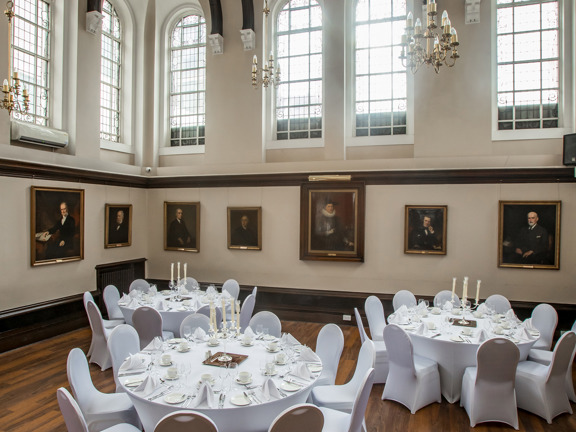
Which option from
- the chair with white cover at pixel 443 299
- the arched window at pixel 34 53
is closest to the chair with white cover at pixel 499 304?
the chair with white cover at pixel 443 299

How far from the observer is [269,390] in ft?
12.5

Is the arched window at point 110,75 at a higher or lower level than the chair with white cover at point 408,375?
higher

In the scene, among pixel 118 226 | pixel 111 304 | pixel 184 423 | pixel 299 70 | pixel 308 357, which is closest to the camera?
pixel 184 423

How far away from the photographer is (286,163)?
1029cm

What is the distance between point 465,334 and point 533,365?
93 cm

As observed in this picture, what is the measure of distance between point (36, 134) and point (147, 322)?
4.83m

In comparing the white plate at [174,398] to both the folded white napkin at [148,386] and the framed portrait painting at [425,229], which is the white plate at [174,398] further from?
the framed portrait painting at [425,229]

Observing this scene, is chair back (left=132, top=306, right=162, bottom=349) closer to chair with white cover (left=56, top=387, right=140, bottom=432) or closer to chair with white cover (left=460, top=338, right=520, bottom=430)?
chair with white cover (left=56, top=387, right=140, bottom=432)

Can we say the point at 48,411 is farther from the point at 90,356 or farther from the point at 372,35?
the point at 372,35

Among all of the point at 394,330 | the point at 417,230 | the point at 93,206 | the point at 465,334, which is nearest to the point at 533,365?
the point at 465,334

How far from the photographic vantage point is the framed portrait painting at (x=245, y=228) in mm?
10375

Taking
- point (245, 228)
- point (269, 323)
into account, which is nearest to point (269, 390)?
→ point (269, 323)

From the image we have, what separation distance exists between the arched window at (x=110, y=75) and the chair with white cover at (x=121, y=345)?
746 cm

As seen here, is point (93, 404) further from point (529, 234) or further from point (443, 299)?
point (529, 234)
